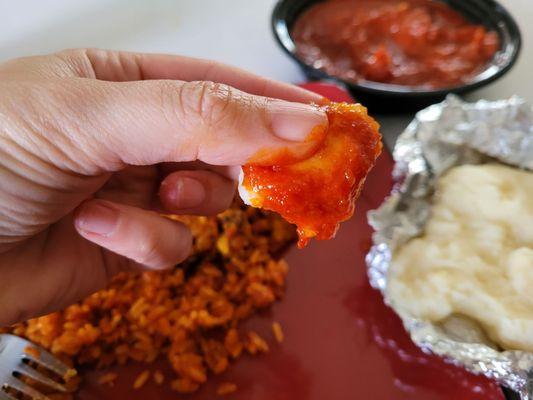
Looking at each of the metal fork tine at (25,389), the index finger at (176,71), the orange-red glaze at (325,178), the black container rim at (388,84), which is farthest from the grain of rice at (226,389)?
the black container rim at (388,84)

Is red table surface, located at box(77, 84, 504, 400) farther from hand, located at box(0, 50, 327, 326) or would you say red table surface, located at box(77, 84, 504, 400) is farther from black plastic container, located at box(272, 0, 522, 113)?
black plastic container, located at box(272, 0, 522, 113)

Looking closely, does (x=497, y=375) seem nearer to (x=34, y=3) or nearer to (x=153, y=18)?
(x=153, y=18)

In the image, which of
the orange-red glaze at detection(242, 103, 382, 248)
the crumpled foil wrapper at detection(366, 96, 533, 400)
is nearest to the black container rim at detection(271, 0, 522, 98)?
the crumpled foil wrapper at detection(366, 96, 533, 400)

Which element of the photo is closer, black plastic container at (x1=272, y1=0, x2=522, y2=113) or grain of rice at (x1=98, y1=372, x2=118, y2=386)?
grain of rice at (x1=98, y1=372, x2=118, y2=386)

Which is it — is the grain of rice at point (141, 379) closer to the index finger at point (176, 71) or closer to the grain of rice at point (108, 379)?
the grain of rice at point (108, 379)

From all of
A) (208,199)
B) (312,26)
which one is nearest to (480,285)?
(208,199)

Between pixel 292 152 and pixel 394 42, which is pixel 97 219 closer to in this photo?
pixel 292 152
